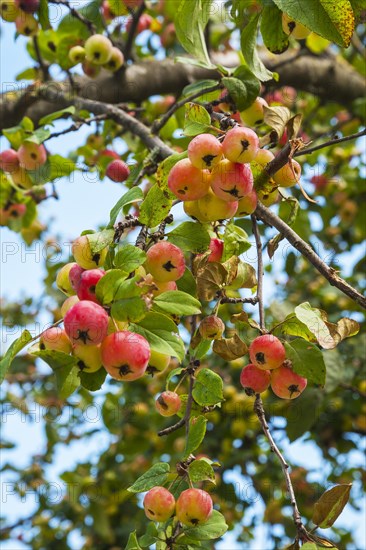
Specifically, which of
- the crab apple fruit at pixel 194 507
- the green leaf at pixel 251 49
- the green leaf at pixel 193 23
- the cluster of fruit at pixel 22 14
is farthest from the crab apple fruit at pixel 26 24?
the crab apple fruit at pixel 194 507

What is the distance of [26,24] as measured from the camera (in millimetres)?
1714

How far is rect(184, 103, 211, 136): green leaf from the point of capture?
938 mm

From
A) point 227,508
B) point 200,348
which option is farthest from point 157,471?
point 227,508

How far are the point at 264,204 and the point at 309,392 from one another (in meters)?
1.04

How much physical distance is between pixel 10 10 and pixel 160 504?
148cm

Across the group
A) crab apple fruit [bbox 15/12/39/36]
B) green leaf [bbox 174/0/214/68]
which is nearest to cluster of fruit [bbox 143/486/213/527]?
green leaf [bbox 174/0/214/68]

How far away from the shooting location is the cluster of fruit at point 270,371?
89 centimetres

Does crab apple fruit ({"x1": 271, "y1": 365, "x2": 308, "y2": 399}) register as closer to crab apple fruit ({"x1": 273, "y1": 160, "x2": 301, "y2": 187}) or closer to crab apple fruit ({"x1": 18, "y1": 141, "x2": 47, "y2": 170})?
crab apple fruit ({"x1": 273, "y1": 160, "x2": 301, "y2": 187})

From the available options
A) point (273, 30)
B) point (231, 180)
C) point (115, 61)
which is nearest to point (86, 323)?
point (231, 180)

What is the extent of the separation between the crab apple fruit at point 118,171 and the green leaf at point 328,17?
707mm

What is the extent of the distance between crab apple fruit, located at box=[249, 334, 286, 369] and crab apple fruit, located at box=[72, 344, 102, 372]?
24 cm

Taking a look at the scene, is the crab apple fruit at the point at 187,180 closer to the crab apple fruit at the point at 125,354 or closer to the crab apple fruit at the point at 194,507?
the crab apple fruit at the point at 125,354

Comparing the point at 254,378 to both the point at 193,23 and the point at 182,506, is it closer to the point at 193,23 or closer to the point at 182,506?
the point at 182,506

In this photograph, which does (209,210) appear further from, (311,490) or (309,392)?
(311,490)
